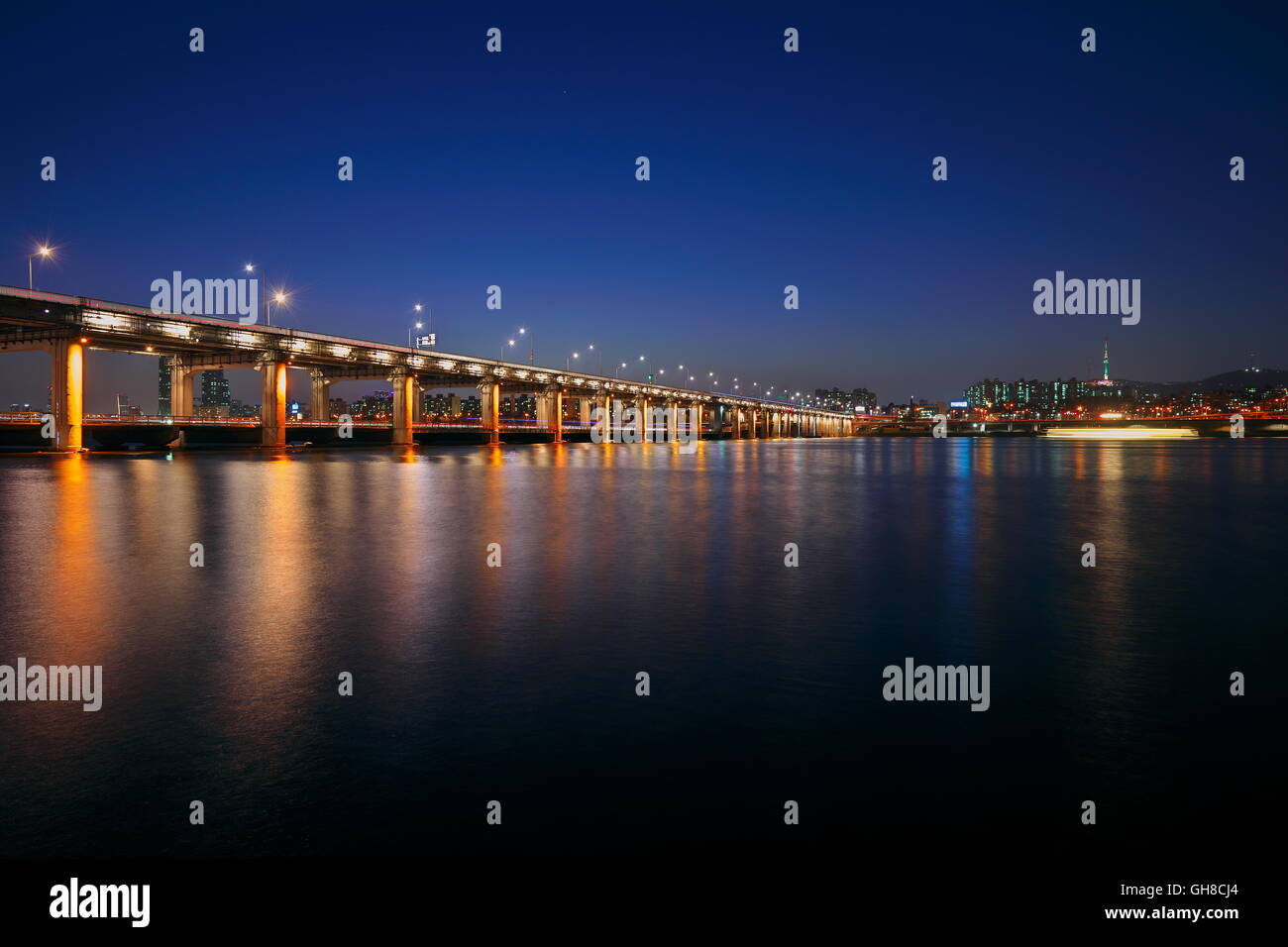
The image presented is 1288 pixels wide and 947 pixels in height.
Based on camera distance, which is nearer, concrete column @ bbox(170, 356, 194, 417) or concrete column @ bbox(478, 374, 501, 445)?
concrete column @ bbox(170, 356, 194, 417)

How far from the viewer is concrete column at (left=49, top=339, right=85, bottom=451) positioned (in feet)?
188

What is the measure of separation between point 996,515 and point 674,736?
19292mm

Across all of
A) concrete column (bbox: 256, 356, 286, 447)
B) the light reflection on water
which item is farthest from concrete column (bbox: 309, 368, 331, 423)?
the light reflection on water

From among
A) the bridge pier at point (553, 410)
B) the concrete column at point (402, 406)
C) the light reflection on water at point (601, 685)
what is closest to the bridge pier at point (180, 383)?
the concrete column at point (402, 406)

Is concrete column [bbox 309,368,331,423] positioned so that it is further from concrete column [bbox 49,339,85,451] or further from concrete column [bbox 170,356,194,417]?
concrete column [bbox 49,339,85,451]

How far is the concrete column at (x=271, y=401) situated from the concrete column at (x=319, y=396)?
1251 inches

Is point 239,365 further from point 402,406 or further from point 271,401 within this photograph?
point 402,406

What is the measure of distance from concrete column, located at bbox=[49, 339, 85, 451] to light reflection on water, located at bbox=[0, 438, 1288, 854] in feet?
166

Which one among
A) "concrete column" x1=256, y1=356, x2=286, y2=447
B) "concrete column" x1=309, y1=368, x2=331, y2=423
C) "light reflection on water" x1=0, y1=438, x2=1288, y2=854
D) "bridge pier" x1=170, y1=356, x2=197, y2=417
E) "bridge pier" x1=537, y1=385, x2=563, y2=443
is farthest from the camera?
"bridge pier" x1=537, y1=385, x2=563, y2=443

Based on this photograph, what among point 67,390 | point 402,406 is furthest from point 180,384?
point 67,390

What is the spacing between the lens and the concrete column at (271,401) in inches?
2940

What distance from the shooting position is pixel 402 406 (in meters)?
95.8
